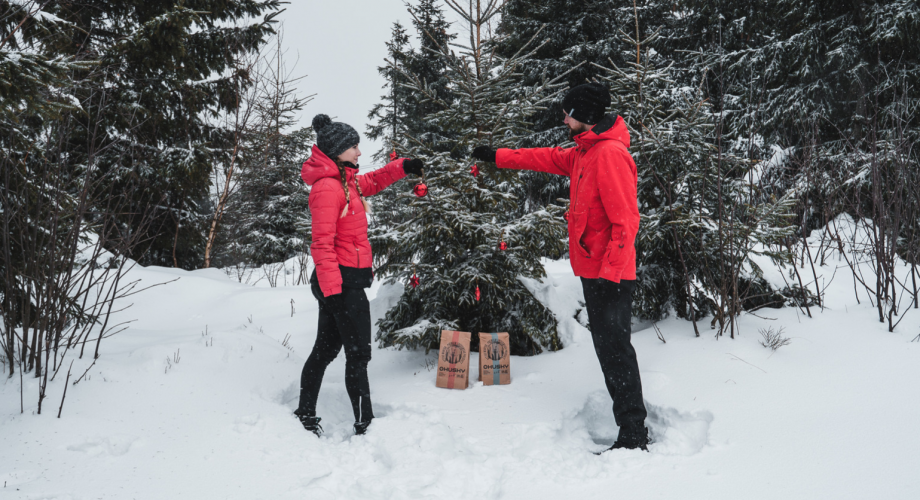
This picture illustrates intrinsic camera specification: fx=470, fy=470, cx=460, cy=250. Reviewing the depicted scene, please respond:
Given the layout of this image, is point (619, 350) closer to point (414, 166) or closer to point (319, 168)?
point (414, 166)

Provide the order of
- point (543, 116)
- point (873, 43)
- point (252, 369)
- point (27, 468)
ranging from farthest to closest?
point (543, 116)
point (873, 43)
point (252, 369)
point (27, 468)

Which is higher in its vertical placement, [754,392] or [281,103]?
[281,103]

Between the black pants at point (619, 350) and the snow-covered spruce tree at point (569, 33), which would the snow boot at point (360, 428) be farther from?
the snow-covered spruce tree at point (569, 33)

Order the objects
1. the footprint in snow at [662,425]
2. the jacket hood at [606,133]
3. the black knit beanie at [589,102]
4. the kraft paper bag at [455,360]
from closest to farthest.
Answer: the footprint in snow at [662,425] < the jacket hood at [606,133] < the black knit beanie at [589,102] < the kraft paper bag at [455,360]

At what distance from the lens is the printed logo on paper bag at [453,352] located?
356 centimetres

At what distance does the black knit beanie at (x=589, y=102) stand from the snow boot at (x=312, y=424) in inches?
97.9

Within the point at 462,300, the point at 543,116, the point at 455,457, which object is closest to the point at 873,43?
the point at 543,116

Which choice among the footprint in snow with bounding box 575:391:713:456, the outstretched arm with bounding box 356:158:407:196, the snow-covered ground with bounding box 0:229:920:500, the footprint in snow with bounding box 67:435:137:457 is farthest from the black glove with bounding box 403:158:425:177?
the footprint in snow with bounding box 67:435:137:457

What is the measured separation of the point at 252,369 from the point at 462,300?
1.70m

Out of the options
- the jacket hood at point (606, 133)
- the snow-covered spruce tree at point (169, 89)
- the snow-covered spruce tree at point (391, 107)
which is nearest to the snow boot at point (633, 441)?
the jacket hood at point (606, 133)

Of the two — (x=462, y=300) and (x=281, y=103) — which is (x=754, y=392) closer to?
(x=462, y=300)

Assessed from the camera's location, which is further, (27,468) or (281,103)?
(281,103)

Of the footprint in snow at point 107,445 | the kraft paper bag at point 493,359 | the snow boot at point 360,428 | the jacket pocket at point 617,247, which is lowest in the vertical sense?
the snow boot at point 360,428

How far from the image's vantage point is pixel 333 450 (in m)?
A: 2.69
